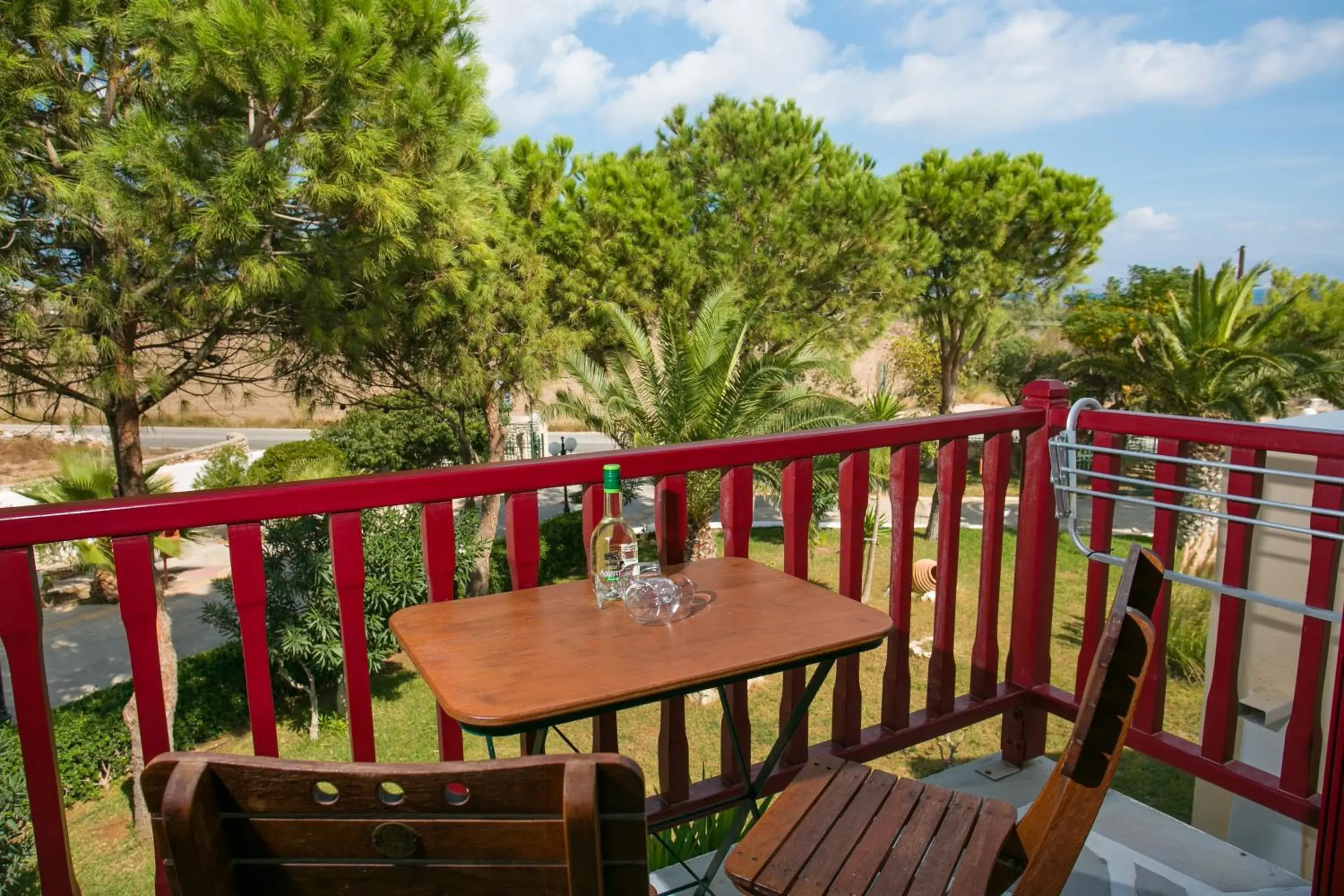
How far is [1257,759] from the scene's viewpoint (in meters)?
3.14

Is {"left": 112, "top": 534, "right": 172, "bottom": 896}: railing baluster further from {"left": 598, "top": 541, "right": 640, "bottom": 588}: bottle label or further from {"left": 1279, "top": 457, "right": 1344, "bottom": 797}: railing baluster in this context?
{"left": 1279, "top": 457, "right": 1344, "bottom": 797}: railing baluster

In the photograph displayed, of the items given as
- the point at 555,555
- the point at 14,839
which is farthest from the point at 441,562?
the point at 555,555

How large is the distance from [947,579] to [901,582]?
15 centimetres

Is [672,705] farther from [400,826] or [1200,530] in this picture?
[1200,530]

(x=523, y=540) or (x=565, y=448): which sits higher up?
(x=523, y=540)

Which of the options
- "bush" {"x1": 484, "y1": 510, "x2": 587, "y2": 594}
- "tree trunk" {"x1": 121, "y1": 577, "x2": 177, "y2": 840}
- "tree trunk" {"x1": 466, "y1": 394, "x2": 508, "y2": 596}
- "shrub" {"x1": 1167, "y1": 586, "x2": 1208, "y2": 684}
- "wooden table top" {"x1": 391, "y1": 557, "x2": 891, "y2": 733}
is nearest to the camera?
"wooden table top" {"x1": 391, "y1": 557, "x2": 891, "y2": 733}

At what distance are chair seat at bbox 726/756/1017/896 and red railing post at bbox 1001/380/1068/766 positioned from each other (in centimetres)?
90

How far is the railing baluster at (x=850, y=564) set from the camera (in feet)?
6.64

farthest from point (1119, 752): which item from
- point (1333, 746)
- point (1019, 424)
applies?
point (1019, 424)

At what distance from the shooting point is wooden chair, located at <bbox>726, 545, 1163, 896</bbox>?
1.07m

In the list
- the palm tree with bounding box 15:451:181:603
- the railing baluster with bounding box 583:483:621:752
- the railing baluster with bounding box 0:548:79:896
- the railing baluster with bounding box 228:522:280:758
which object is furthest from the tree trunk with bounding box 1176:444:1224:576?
the palm tree with bounding box 15:451:181:603

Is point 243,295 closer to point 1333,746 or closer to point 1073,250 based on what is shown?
point 1333,746

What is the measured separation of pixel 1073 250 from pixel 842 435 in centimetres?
2000

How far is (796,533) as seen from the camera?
199cm
